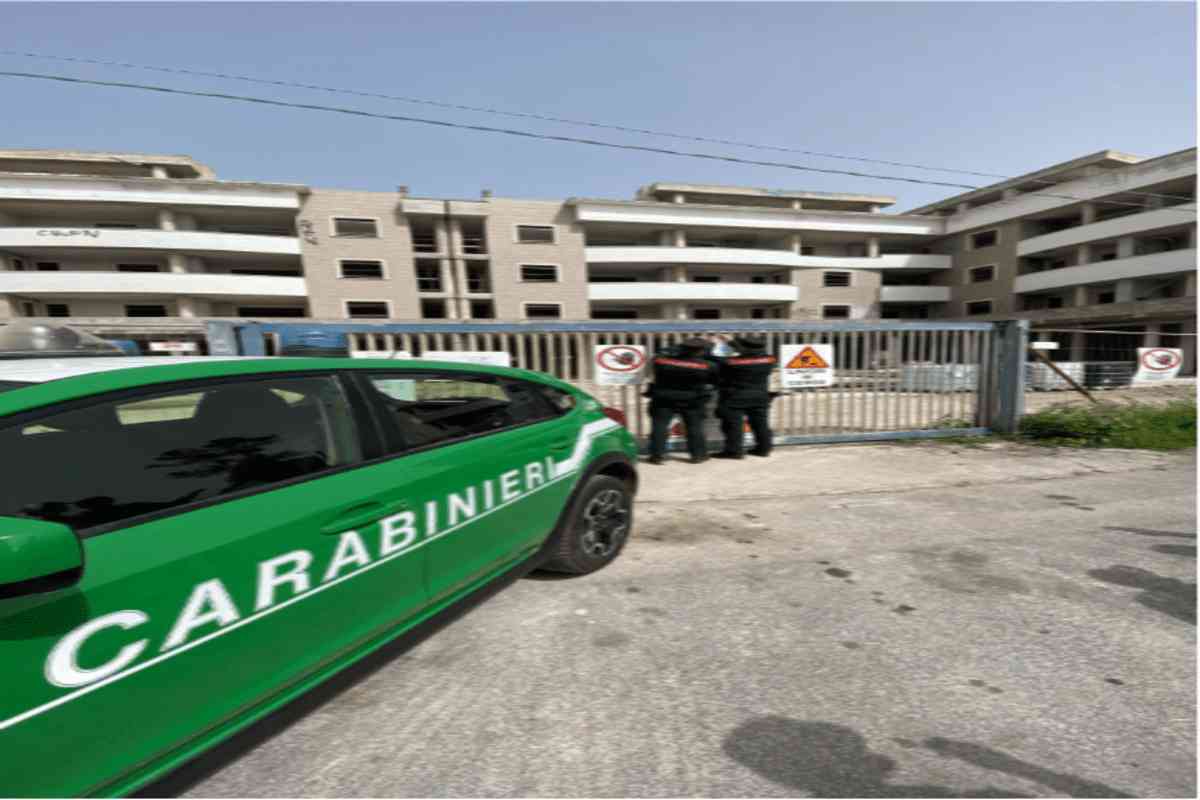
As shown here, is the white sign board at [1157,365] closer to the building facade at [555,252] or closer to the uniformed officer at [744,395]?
the uniformed officer at [744,395]

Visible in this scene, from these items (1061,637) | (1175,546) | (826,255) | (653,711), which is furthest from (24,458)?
(826,255)

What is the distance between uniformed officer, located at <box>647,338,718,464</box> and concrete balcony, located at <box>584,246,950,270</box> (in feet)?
78.4

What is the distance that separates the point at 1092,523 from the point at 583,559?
4.16m

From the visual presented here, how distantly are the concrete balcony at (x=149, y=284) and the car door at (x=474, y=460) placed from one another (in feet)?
89.1

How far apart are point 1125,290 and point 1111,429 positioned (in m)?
29.8

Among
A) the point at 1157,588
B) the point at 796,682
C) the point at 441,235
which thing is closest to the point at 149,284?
the point at 441,235

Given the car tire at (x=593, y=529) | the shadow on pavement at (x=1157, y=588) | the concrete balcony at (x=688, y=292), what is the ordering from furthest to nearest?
the concrete balcony at (x=688, y=292) < the car tire at (x=593, y=529) < the shadow on pavement at (x=1157, y=588)

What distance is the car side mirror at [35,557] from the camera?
85cm

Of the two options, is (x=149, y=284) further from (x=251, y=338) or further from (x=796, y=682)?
(x=796, y=682)

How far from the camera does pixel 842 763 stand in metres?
1.58

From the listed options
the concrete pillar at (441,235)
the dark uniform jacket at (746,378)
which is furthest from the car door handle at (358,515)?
the concrete pillar at (441,235)

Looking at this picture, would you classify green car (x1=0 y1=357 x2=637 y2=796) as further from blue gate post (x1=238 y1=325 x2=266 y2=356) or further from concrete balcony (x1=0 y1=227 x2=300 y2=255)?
concrete balcony (x1=0 y1=227 x2=300 y2=255)

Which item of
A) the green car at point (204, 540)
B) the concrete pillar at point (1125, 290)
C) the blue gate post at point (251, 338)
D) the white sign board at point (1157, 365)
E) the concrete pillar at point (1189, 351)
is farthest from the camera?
the concrete pillar at point (1125, 290)

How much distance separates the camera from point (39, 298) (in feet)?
76.0
